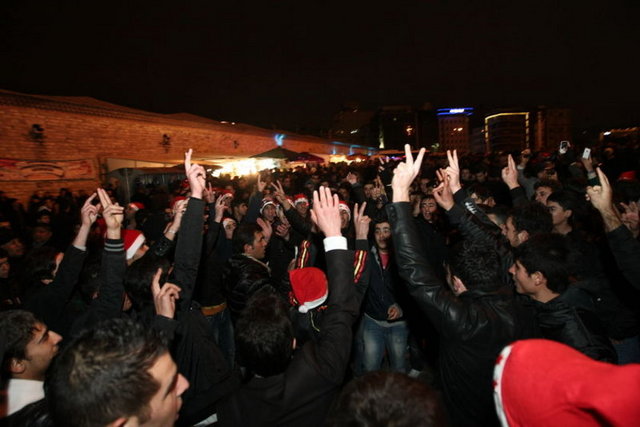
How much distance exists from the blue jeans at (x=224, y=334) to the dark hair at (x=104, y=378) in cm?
344

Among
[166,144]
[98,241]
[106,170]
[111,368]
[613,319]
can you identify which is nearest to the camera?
[111,368]

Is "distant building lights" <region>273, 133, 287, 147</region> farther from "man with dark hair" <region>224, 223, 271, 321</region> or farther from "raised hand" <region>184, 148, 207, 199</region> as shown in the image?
"raised hand" <region>184, 148, 207, 199</region>

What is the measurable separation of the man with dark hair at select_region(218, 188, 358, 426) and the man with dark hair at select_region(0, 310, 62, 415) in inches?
43.5

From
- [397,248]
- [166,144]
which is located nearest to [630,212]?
[397,248]

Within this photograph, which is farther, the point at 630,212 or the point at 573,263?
the point at 630,212

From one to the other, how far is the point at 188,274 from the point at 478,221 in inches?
113

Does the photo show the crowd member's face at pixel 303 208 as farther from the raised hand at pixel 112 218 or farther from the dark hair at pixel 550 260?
the dark hair at pixel 550 260

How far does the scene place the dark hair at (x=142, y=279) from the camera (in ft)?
8.40

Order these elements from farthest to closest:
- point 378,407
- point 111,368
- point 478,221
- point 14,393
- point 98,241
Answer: point 98,241 → point 478,221 → point 14,393 → point 111,368 → point 378,407

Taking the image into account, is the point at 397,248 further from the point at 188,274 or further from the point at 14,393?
the point at 14,393

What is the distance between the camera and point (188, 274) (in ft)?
8.79

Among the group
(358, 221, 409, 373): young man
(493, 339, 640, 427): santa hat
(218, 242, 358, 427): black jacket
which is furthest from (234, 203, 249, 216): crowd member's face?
(493, 339, 640, 427): santa hat

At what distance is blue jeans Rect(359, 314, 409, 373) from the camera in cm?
407

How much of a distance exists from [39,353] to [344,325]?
5.85 feet
